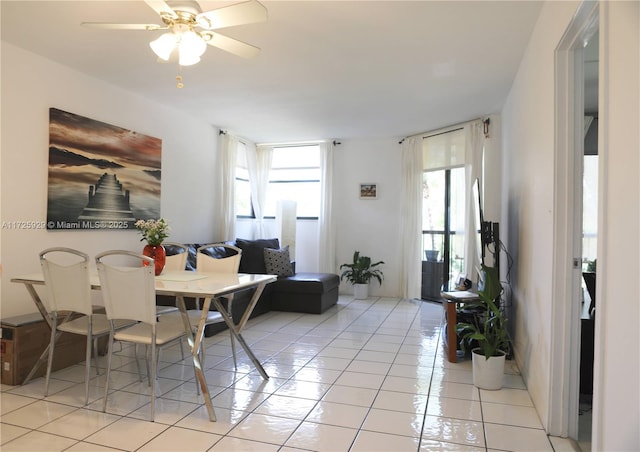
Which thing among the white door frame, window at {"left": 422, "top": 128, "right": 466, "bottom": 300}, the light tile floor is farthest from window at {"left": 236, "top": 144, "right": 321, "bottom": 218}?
the white door frame

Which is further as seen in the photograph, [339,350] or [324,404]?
[339,350]

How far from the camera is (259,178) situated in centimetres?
690

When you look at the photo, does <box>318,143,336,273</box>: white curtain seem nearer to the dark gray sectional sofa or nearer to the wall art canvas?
the dark gray sectional sofa

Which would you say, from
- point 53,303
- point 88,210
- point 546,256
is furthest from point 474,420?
point 88,210

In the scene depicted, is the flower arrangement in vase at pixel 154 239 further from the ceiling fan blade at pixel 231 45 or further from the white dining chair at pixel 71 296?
the ceiling fan blade at pixel 231 45

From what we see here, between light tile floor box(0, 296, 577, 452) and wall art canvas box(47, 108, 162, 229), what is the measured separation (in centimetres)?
138

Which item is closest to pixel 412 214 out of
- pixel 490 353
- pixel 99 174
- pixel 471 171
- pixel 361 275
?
pixel 471 171

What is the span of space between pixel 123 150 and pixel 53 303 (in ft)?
6.75

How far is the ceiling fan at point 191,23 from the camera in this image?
206cm

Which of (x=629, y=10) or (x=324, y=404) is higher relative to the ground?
(x=629, y=10)

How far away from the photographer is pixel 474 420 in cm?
234

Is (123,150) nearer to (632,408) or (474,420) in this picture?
(474,420)

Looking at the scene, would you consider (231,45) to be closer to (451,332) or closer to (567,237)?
(567,237)

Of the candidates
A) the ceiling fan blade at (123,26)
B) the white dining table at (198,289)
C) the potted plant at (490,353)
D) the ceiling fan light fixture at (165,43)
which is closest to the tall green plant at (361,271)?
the potted plant at (490,353)
